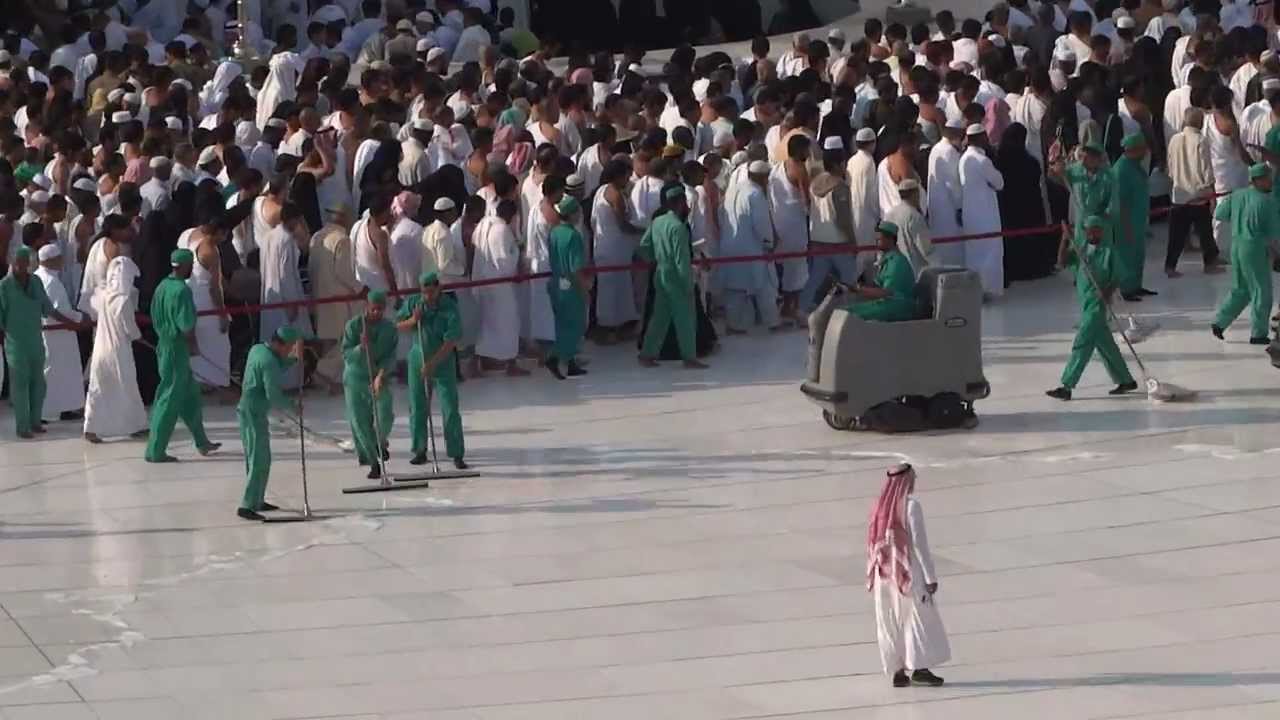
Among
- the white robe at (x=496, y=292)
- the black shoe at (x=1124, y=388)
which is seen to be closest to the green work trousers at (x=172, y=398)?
the white robe at (x=496, y=292)

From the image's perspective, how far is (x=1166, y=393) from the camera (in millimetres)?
19156

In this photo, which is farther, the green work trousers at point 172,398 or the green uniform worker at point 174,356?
the green work trousers at point 172,398

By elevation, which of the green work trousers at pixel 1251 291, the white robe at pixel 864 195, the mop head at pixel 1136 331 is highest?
the white robe at pixel 864 195

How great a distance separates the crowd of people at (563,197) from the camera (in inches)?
760

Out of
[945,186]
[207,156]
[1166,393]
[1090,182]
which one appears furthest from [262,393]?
[945,186]

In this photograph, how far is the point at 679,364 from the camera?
21141 mm

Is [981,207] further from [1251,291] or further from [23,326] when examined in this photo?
[23,326]

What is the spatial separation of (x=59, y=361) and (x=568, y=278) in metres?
3.83

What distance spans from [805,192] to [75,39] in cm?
1080

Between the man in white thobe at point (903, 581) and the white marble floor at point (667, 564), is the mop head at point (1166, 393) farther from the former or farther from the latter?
the man in white thobe at point (903, 581)

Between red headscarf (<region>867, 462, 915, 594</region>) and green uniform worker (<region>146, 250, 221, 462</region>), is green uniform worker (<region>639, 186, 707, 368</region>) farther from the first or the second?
red headscarf (<region>867, 462, 915, 594</region>)

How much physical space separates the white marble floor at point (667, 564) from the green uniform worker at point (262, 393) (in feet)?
1.56

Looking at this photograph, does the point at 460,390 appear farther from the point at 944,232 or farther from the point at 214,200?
the point at 944,232

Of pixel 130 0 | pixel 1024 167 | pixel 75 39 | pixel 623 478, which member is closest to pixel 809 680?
pixel 623 478
